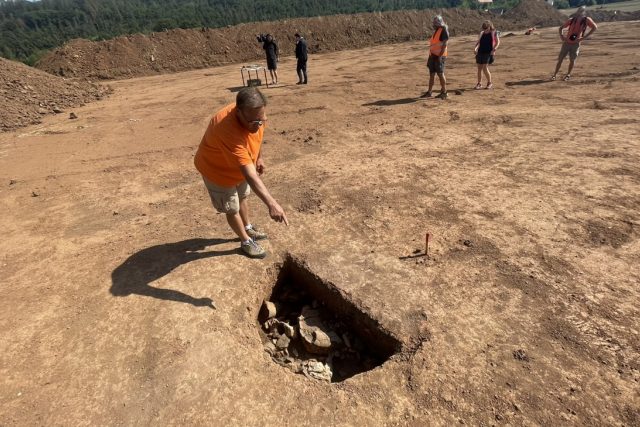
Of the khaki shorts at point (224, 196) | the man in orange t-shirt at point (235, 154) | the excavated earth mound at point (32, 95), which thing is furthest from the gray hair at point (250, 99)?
the excavated earth mound at point (32, 95)

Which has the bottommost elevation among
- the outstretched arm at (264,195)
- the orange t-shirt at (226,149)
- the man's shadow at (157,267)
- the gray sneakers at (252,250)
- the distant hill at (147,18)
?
the man's shadow at (157,267)

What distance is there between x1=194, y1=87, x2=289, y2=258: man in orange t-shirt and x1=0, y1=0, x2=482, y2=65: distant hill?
76.7 feet

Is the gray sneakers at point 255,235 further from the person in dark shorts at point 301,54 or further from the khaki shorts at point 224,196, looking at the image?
the person in dark shorts at point 301,54

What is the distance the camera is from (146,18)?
28812 millimetres

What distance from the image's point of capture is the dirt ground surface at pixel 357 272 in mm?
2543

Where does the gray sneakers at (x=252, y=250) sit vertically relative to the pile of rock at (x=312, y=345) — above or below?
above

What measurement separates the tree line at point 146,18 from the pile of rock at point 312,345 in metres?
25.4

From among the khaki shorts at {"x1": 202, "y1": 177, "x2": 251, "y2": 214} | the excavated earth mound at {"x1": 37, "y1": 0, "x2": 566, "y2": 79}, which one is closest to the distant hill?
the excavated earth mound at {"x1": 37, "y1": 0, "x2": 566, "y2": 79}

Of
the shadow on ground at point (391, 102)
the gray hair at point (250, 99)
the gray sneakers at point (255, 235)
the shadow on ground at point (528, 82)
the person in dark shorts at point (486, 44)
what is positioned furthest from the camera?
the shadow on ground at point (528, 82)

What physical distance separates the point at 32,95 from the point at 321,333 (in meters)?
11.9

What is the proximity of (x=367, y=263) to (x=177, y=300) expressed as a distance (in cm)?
186

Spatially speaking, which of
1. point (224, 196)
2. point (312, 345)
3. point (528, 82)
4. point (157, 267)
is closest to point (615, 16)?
point (528, 82)

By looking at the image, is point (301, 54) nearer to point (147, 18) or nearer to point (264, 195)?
point (264, 195)

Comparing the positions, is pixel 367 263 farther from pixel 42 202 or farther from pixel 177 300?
pixel 42 202
